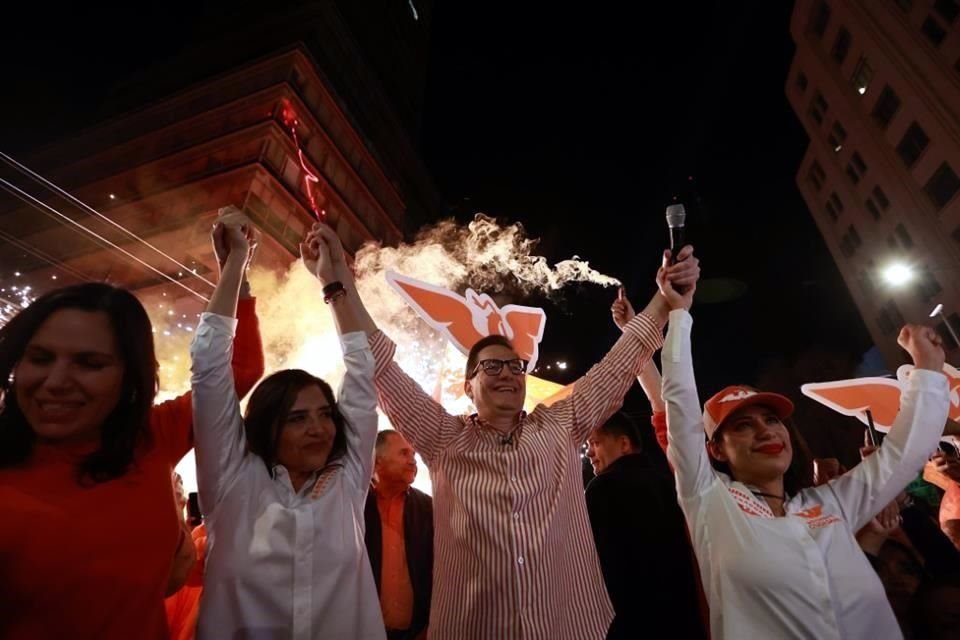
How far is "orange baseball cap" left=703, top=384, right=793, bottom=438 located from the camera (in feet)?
8.19

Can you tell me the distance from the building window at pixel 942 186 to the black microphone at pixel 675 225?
22.3m

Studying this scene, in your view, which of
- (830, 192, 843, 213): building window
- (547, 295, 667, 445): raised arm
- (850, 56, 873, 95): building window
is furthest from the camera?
(830, 192, 843, 213): building window

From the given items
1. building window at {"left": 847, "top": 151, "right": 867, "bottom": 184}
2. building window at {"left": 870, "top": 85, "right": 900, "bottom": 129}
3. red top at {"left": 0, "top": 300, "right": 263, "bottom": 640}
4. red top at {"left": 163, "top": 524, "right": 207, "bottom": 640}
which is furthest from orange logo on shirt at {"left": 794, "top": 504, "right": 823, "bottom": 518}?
building window at {"left": 847, "top": 151, "right": 867, "bottom": 184}

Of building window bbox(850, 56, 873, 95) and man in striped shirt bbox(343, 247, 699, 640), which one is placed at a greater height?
building window bbox(850, 56, 873, 95)

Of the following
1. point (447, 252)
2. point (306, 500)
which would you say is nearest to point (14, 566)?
point (306, 500)

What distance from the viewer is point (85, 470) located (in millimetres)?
1595

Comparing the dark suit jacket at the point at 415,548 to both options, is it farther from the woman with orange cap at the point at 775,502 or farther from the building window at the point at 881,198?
the building window at the point at 881,198

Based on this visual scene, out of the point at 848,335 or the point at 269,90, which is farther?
the point at 848,335

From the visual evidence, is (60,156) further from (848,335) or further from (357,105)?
(848,335)

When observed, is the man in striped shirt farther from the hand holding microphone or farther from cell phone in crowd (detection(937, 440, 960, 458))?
cell phone in crowd (detection(937, 440, 960, 458))

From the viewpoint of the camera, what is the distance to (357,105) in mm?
25828

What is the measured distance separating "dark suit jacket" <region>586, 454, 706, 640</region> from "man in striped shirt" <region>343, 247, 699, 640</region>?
60 centimetres

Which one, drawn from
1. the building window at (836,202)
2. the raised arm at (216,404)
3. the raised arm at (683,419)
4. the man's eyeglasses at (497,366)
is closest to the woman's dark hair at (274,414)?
the raised arm at (216,404)

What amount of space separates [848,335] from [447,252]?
27.2 metres
